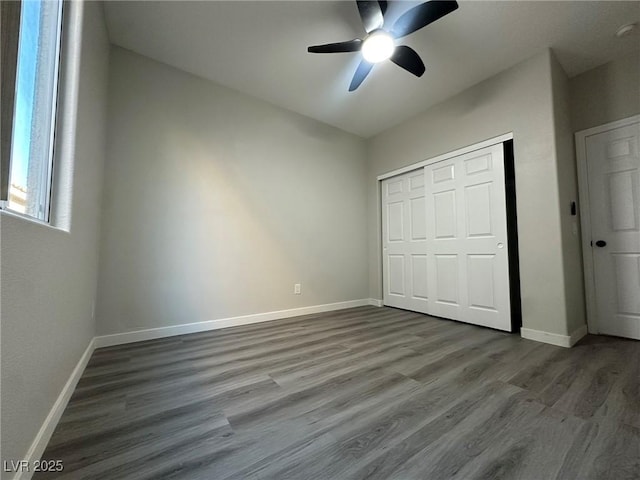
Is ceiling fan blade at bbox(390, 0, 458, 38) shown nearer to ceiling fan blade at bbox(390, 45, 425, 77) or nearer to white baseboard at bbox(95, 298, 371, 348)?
ceiling fan blade at bbox(390, 45, 425, 77)

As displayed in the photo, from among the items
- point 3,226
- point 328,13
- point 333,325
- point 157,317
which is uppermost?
point 328,13

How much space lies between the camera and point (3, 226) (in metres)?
0.67

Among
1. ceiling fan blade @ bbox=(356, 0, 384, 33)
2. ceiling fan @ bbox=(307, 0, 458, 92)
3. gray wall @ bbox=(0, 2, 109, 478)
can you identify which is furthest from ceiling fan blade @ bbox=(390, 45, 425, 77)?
gray wall @ bbox=(0, 2, 109, 478)

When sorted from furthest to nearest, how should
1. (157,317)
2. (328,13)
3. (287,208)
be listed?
(287,208), (157,317), (328,13)

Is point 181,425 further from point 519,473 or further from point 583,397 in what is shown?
point 583,397

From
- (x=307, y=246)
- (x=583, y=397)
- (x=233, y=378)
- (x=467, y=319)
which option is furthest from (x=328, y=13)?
(x=467, y=319)

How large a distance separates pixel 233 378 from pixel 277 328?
1126mm

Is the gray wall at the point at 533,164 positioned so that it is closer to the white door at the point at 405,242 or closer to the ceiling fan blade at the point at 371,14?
the white door at the point at 405,242

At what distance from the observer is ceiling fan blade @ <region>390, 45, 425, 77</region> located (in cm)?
209

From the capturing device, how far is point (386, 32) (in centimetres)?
195

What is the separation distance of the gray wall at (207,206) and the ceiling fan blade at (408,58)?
1.61m

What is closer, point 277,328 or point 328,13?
point 328,13

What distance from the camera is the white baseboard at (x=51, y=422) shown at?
Result: 2.80ft

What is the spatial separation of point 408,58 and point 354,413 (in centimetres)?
269
